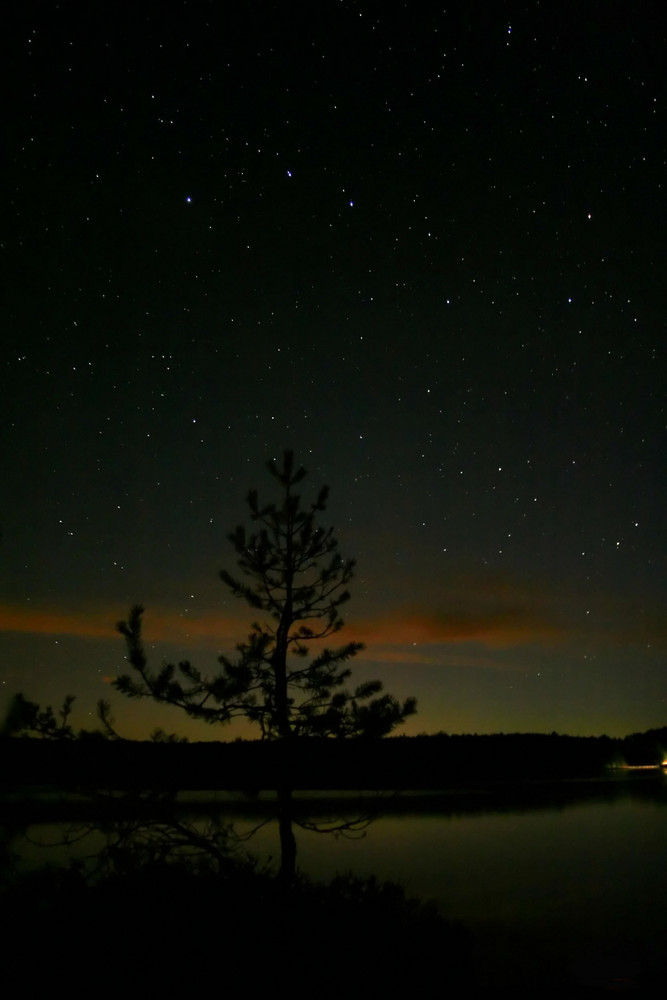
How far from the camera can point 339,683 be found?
9.73 meters

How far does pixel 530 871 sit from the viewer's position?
1681cm

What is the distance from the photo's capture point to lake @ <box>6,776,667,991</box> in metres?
9.37

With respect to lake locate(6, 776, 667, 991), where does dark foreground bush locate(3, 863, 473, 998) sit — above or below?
above

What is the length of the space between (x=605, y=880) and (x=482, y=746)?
4199 centimetres

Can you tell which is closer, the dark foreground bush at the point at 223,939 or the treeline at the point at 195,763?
the dark foreground bush at the point at 223,939

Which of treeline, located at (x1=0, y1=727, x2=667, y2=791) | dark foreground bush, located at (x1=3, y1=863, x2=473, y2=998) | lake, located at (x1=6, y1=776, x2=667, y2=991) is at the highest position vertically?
treeline, located at (x1=0, y1=727, x2=667, y2=791)

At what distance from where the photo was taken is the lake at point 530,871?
9.37 m

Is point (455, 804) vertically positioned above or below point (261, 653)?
below

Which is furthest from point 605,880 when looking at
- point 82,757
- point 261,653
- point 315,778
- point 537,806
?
point 537,806

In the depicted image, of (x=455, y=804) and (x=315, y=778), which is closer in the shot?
(x=315, y=778)

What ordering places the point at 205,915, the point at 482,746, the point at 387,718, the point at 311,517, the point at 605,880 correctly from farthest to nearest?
the point at 482,746 → the point at 605,880 → the point at 311,517 → the point at 387,718 → the point at 205,915

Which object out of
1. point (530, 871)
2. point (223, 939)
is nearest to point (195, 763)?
point (223, 939)

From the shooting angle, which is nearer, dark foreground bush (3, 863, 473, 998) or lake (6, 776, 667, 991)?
dark foreground bush (3, 863, 473, 998)

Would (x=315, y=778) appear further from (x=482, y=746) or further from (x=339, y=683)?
(x=482, y=746)
